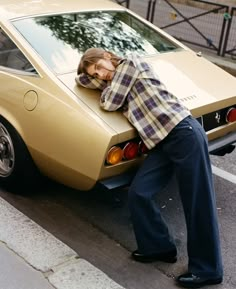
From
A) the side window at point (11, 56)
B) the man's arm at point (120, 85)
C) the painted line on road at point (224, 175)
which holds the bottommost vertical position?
the painted line on road at point (224, 175)

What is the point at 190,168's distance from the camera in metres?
3.47

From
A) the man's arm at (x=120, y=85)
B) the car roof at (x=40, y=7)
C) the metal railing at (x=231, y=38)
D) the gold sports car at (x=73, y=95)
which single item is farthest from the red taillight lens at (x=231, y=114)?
the metal railing at (x=231, y=38)

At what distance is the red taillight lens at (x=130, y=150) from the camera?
382cm

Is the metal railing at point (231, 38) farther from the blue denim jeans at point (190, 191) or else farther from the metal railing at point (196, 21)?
the blue denim jeans at point (190, 191)

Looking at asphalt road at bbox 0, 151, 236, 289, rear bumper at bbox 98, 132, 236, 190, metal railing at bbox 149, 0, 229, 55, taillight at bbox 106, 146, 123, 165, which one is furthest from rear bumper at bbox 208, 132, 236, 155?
metal railing at bbox 149, 0, 229, 55

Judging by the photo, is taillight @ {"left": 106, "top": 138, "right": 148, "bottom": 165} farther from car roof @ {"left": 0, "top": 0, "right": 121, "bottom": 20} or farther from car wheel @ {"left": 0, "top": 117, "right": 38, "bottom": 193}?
car roof @ {"left": 0, "top": 0, "right": 121, "bottom": 20}

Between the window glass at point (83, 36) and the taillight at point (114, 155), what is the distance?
0.87 metres

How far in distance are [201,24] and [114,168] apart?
7.52 metres

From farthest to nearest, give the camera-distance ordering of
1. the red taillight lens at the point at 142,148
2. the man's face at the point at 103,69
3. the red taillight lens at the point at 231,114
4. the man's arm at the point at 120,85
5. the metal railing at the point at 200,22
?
the metal railing at the point at 200,22 < the red taillight lens at the point at 231,114 < the red taillight lens at the point at 142,148 < the man's face at the point at 103,69 < the man's arm at the point at 120,85

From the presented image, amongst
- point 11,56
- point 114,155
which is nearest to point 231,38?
point 11,56

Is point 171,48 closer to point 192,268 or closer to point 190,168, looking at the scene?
point 190,168

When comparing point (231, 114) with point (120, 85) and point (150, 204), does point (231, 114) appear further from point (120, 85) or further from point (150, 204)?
point (150, 204)

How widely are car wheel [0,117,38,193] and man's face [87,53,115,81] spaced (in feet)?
2.86

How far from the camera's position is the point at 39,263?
3.61 meters
